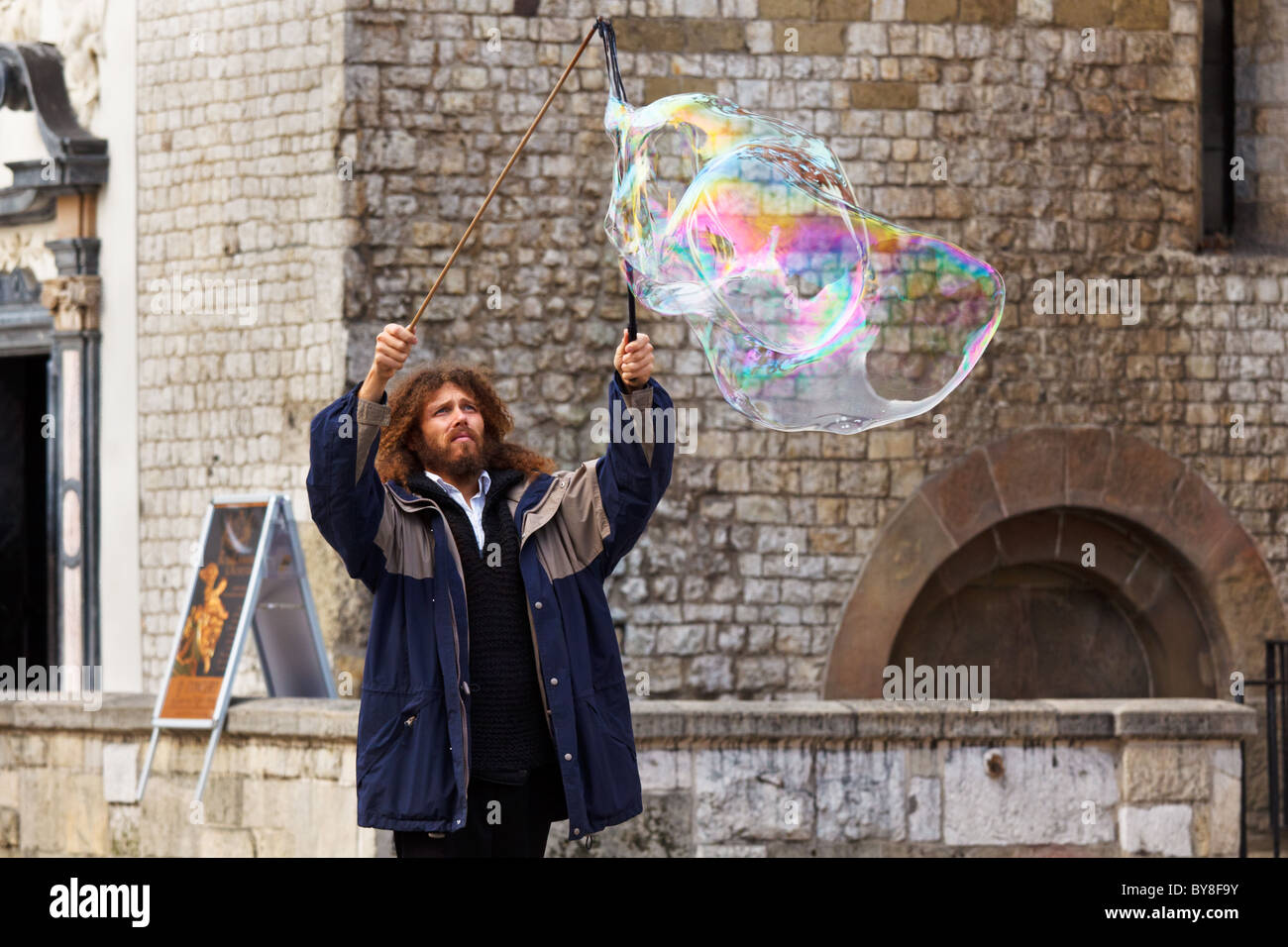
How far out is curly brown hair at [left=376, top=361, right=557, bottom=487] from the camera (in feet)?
13.9

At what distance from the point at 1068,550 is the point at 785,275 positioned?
283 inches

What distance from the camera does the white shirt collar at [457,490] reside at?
13.6 ft

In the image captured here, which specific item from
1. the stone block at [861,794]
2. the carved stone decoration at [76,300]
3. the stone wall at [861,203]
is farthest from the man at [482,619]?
the carved stone decoration at [76,300]

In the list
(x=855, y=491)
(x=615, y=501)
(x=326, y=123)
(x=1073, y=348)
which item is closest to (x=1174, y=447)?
(x=1073, y=348)

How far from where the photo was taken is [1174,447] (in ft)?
37.0

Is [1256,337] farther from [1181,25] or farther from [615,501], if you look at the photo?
[615,501]

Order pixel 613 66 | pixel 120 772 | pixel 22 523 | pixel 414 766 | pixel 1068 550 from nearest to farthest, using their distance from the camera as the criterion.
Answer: pixel 414 766
pixel 613 66
pixel 120 772
pixel 1068 550
pixel 22 523

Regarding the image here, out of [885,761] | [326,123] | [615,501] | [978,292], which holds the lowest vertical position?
[885,761]

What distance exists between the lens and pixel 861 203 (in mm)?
10938

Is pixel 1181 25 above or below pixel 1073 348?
above

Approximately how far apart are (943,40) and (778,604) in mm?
3615

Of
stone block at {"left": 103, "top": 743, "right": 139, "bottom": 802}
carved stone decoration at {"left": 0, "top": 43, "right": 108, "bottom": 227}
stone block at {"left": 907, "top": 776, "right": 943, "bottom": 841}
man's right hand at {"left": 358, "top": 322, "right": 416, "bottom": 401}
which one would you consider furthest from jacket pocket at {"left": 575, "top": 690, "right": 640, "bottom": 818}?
carved stone decoration at {"left": 0, "top": 43, "right": 108, "bottom": 227}

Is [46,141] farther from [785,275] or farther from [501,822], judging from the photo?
[501,822]

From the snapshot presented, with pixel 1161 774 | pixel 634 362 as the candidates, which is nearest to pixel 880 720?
pixel 1161 774
